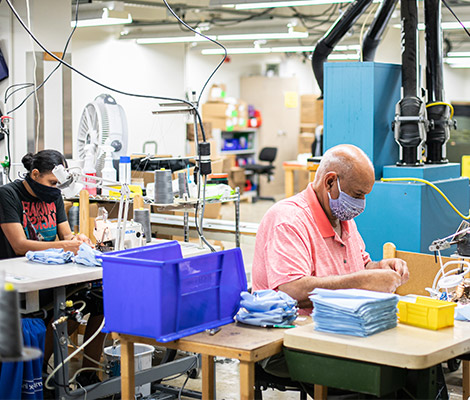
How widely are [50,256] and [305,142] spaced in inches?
440

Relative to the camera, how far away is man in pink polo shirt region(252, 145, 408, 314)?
9.16 feet

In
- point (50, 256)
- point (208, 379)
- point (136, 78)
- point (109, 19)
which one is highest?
point (109, 19)

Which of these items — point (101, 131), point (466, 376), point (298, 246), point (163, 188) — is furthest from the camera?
point (101, 131)

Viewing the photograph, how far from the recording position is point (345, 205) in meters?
3.00

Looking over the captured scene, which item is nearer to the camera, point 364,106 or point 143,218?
point 143,218

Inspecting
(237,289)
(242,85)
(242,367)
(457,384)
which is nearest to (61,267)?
A: (237,289)

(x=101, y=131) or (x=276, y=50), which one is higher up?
(x=276, y=50)

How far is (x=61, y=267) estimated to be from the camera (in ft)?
12.1

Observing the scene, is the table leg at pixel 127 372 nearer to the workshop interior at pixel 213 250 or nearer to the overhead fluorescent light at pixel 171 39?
the workshop interior at pixel 213 250

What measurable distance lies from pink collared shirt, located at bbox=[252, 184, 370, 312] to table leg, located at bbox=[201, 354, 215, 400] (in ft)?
1.18

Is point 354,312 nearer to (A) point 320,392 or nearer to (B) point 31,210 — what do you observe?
(A) point 320,392

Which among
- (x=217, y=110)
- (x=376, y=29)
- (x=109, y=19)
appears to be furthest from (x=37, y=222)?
(x=217, y=110)

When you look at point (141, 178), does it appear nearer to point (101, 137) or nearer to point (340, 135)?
point (101, 137)

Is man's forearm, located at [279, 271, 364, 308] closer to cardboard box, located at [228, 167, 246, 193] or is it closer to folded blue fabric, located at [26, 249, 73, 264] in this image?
folded blue fabric, located at [26, 249, 73, 264]
